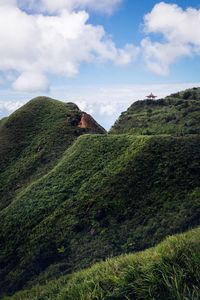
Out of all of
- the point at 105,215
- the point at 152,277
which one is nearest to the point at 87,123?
the point at 105,215

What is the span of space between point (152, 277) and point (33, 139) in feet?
172

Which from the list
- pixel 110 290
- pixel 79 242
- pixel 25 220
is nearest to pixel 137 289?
pixel 110 290

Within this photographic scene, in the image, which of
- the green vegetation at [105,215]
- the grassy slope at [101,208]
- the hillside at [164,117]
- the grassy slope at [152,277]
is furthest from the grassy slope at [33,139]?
the grassy slope at [152,277]

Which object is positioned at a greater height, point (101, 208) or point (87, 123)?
point (87, 123)

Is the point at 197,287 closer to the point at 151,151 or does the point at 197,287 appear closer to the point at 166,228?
the point at 166,228

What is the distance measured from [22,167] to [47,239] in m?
22.0

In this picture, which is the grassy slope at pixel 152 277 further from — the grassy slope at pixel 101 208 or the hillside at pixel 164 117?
the hillside at pixel 164 117

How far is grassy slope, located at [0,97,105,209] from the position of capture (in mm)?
59013

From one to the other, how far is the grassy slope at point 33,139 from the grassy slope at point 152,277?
34.0 meters

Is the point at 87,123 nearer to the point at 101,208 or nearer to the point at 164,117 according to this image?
the point at 164,117

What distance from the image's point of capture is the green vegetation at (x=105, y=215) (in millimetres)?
19453

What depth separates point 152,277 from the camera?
723 inches

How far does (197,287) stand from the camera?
17.3m

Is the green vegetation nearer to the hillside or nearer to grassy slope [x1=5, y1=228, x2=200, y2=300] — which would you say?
grassy slope [x1=5, y1=228, x2=200, y2=300]
